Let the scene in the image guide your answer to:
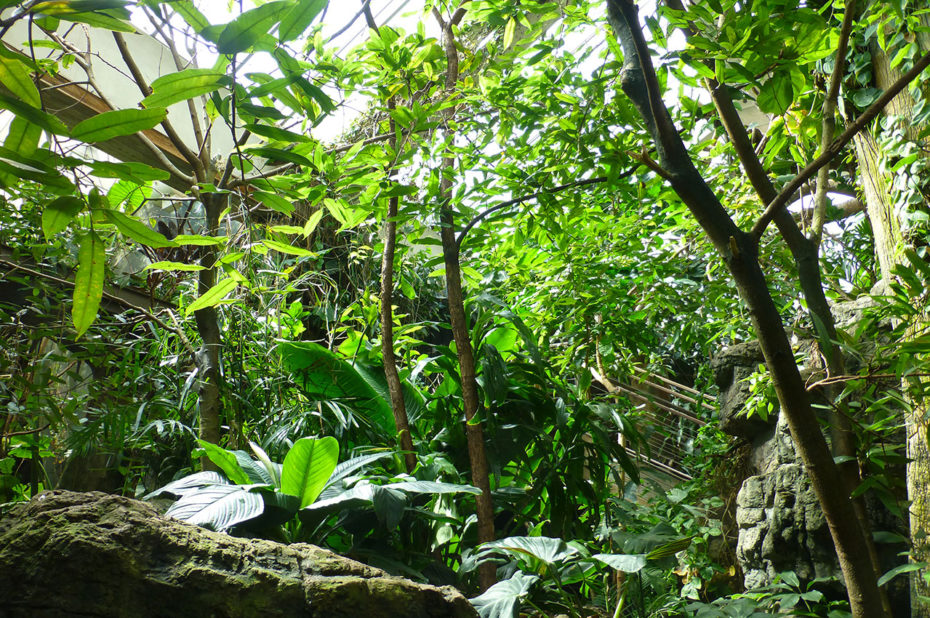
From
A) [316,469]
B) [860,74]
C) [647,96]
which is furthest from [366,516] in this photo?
[860,74]

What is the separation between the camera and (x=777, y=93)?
0.97 m

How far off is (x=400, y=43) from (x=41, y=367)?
1542 millimetres

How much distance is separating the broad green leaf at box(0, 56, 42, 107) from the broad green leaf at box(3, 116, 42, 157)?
0.02 metres

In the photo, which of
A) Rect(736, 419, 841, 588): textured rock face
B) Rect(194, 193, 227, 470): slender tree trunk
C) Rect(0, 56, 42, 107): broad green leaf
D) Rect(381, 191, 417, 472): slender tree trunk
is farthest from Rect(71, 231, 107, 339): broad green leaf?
Rect(736, 419, 841, 588): textured rock face

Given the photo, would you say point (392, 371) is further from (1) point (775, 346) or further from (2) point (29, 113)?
(2) point (29, 113)

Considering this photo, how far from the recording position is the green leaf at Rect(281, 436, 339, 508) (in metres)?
1.42

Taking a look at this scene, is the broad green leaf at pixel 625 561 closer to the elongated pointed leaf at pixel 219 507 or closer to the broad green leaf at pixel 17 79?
the elongated pointed leaf at pixel 219 507

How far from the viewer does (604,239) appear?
8.02 ft

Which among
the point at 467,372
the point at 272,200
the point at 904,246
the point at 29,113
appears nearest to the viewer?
the point at 29,113

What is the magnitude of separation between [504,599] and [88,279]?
3.11ft

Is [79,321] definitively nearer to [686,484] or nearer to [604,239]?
[604,239]

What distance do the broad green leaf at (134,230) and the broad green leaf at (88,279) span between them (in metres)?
0.02

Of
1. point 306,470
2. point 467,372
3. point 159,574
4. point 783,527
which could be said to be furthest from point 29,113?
point 783,527

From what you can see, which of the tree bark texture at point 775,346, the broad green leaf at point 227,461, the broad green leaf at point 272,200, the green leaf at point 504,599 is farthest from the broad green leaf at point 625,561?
the broad green leaf at point 272,200
